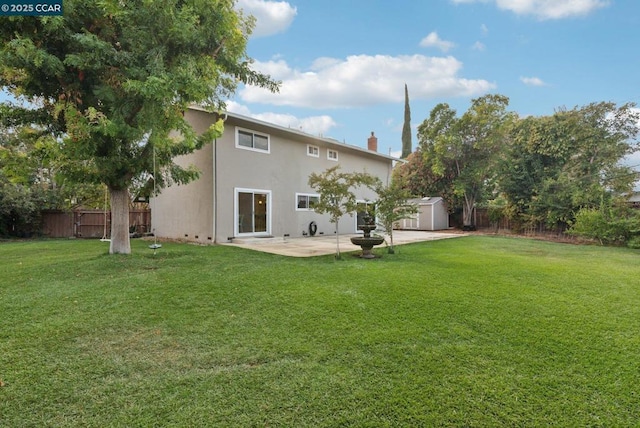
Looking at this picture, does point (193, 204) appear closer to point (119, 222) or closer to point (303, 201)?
point (119, 222)

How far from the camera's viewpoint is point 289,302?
179 inches

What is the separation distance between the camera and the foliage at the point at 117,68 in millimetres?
6145

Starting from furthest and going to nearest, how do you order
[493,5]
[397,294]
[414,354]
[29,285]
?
[493,5]
[29,285]
[397,294]
[414,354]

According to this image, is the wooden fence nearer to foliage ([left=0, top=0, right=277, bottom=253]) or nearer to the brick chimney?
foliage ([left=0, top=0, right=277, bottom=253])

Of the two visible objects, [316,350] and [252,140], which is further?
[252,140]

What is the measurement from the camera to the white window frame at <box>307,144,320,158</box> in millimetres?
15242

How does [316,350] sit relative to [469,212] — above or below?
below

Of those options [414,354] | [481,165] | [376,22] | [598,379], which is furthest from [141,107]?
[481,165]

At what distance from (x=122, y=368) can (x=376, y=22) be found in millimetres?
14208

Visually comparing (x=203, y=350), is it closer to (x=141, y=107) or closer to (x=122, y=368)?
(x=122, y=368)

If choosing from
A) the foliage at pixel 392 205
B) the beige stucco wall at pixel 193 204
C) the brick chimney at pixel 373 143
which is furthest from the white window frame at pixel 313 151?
the foliage at pixel 392 205

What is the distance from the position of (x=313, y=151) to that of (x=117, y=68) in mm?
9499

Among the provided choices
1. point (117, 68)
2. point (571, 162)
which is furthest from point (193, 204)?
point (571, 162)

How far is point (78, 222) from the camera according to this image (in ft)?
50.9
